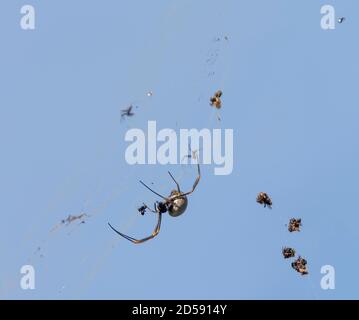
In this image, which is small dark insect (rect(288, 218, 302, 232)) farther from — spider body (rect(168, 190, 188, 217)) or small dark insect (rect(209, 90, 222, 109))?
small dark insect (rect(209, 90, 222, 109))

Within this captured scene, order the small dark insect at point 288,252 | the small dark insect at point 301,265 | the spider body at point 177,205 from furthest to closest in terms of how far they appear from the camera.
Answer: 1. the spider body at point 177,205
2. the small dark insect at point 288,252
3. the small dark insect at point 301,265

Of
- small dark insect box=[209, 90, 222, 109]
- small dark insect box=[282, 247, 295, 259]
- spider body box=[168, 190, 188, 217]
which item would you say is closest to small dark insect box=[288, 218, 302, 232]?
small dark insect box=[282, 247, 295, 259]

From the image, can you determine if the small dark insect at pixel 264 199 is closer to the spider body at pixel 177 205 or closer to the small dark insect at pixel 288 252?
the small dark insect at pixel 288 252

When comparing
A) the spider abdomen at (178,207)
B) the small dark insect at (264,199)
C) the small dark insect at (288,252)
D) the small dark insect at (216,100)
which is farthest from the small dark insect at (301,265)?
the small dark insect at (216,100)

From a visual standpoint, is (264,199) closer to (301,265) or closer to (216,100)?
(301,265)

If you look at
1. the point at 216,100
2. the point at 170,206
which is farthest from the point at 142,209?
the point at 216,100

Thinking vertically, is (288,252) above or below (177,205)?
below
